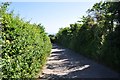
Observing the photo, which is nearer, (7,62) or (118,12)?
(7,62)

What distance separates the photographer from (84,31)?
84.9 ft

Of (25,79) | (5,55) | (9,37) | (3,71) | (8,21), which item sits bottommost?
(25,79)

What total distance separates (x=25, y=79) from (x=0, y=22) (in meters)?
2.83

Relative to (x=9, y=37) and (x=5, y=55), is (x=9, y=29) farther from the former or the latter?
(x=5, y=55)

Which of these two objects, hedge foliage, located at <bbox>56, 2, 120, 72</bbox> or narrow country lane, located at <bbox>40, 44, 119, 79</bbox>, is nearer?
narrow country lane, located at <bbox>40, 44, 119, 79</bbox>

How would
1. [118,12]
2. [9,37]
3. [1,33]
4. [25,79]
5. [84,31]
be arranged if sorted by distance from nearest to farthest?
[1,33], [9,37], [25,79], [118,12], [84,31]

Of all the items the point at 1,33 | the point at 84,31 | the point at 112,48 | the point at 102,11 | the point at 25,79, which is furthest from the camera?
the point at 84,31

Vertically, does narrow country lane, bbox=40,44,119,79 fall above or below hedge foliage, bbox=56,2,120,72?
below

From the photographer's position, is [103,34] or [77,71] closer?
[77,71]

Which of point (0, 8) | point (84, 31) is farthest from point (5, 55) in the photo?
point (84, 31)

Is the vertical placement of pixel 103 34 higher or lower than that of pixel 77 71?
higher

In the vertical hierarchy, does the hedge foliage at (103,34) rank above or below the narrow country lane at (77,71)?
above

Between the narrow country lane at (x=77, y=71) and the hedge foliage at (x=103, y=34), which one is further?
the hedge foliage at (x=103, y=34)

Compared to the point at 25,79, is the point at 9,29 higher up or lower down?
higher up
